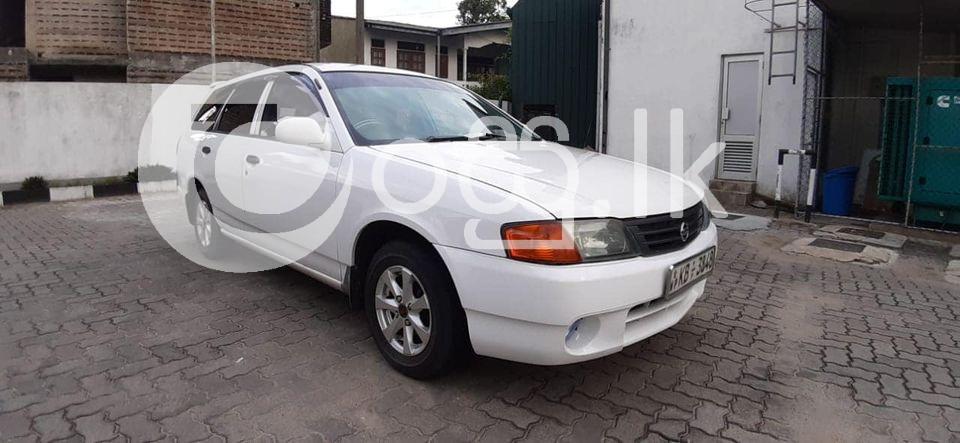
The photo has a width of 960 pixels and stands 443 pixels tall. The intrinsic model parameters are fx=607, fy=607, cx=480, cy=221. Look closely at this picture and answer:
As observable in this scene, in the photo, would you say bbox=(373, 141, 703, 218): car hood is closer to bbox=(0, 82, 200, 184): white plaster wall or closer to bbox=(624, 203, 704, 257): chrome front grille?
bbox=(624, 203, 704, 257): chrome front grille

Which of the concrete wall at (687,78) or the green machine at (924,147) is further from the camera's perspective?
the concrete wall at (687,78)

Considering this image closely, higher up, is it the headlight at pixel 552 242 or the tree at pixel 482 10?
the tree at pixel 482 10

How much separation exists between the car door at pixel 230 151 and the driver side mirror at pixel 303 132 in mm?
868

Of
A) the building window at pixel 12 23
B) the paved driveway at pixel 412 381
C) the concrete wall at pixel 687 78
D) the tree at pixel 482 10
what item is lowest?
the paved driveway at pixel 412 381

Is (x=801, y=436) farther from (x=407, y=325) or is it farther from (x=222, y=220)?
(x=222, y=220)

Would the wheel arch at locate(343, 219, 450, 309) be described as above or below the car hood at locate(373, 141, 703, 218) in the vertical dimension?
below

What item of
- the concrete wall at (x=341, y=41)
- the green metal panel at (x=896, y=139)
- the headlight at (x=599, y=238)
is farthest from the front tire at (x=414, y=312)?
the concrete wall at (x=341, y=41)

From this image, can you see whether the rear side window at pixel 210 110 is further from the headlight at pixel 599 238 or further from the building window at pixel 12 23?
the building window at pixel 12 23

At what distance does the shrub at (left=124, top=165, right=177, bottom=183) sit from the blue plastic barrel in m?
10.2

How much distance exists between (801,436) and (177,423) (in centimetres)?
273

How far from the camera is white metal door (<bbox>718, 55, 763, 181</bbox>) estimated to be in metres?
8.74

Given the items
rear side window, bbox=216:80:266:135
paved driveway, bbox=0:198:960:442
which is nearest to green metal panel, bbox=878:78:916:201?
paved driveway, bbox=0:198:960:442

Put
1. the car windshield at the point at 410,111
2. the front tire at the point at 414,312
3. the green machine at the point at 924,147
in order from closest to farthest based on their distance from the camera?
the front tire at the point at 414,312, the car windshield at the point at 410,111, the green machine at the point at 924,147

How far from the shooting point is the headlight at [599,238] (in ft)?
8.59
